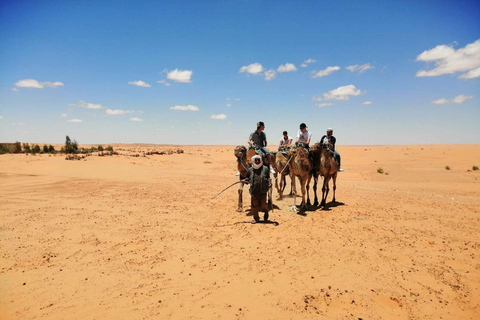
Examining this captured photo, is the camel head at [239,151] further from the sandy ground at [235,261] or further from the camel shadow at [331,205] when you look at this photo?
the camel shadow at [331,205]

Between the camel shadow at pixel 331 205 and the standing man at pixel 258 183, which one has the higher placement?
the standing man at pixel 258 183

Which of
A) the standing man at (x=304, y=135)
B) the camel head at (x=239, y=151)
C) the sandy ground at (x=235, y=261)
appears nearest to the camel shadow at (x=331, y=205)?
the sandy ground at (x=235, y=261)

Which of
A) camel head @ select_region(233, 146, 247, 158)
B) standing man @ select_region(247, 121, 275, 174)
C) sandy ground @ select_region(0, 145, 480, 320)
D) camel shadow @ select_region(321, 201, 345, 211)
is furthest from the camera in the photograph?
camel shadow @ select_region(321, 201, 345, 211)

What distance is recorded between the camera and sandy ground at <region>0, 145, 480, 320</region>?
4.73 metres

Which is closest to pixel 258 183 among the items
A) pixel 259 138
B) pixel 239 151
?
pixel 239 151

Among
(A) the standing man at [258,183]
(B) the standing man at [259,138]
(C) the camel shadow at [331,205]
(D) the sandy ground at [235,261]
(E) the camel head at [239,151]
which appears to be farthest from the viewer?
(C) the camel shadow at [331,205]

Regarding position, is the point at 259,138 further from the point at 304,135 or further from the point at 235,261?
the point at 235,261

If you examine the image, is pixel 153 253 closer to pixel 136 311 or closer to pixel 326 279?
pixel 136 311

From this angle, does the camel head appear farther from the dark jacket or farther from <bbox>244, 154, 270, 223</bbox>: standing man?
the dark jacket

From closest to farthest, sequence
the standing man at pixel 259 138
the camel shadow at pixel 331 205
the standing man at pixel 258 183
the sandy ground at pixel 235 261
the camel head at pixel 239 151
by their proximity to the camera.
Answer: the sandy ground at pixel 235 261 → the standing man at pixel 258 183 → the camel head at pixel 239 151 → the standing man at pixel 259 138 → the camel shadow at pixel 331 205

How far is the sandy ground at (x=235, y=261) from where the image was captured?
473 centimetres

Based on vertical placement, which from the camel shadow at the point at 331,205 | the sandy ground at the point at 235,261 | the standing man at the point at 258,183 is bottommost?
the sandy ground at the point at 235,261

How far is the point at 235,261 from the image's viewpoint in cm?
626

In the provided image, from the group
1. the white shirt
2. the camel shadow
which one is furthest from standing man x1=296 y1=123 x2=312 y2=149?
the camel shadow
